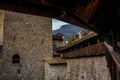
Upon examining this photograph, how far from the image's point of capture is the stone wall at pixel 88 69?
11578mm

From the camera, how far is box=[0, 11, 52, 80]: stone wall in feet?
76.3

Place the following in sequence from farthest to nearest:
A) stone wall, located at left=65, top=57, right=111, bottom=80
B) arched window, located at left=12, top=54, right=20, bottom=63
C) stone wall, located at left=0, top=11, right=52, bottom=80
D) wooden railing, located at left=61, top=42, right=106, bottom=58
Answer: arched window, located at left=12, top=54, right=20, bottom=63 < stone wall, located at left=0, top=11, right=52, bottom=80 < stone wall, located at left=65, top=57, right=111, bottom=80 < wooden railing, located at left=61, top=42, right=106, bottom=58

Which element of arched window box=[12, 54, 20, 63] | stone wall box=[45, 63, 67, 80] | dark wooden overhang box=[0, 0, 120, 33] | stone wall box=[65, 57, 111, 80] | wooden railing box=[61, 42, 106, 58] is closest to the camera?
dark wooden overhang box=[0, 0, 120, 33]

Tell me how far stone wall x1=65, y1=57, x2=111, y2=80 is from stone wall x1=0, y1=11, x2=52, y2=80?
18.3 feet

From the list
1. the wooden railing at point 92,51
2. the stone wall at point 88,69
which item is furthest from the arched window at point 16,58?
the wooden railing at point 92,51

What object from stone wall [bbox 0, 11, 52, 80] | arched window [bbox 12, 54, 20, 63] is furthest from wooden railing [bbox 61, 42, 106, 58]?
arched window [bbox 12, 54, 20, 63]

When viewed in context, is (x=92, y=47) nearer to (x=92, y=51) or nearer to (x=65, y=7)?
(x=92, y=51)

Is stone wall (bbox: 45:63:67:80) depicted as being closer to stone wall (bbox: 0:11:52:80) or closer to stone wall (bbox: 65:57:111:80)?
stone wall (bbox: 0:11:52:80)

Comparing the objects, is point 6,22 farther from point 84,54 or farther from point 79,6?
point 79,6

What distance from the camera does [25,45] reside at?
24.5 m

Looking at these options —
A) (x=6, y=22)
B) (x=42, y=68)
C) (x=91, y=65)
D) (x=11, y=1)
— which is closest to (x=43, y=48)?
(x=42, y=68)

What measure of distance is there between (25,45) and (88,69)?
1139 cm

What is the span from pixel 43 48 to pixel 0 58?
4.51 metres

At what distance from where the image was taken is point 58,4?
2.69 meters
